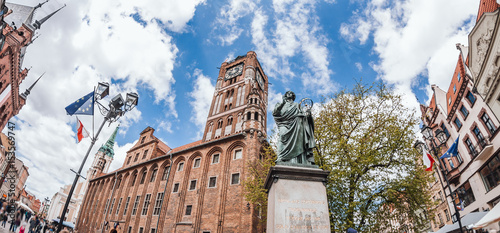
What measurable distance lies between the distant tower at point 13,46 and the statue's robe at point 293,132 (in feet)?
130

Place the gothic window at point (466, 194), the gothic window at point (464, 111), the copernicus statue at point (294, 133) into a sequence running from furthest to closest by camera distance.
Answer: the gothic window at point (464, 111) → the gothic window at point (466, 194) → the copernicus statue at point (294, 133)

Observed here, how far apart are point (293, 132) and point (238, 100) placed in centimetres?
2730

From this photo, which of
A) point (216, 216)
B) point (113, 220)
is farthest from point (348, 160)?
point (113, 220)

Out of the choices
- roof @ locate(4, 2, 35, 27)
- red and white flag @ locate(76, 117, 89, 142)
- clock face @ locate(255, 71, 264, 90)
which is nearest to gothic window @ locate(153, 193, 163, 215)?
red and white flag @ locate(76, 117, 89, 142)

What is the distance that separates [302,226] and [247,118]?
22.2 meters

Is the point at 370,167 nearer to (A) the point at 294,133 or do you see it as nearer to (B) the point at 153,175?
(A) the point at 294,133

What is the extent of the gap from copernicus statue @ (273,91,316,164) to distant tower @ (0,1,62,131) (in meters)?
39.7

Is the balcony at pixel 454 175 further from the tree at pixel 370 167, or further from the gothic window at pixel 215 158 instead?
the gothic window at pixel 215 158

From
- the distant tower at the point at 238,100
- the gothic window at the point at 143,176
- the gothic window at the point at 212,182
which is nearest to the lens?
the gothic window at the point at 212,182

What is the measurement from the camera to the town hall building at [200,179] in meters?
21.4

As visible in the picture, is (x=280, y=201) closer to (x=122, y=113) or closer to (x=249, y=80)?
(x=122, y=113)

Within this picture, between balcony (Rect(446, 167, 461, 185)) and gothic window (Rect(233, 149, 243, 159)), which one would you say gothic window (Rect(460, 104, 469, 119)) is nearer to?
balcony (Rect(446, 167, 461, 185))

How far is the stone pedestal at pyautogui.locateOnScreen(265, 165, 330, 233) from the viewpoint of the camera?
14.8 feet

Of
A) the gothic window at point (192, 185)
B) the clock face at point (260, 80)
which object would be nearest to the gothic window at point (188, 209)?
the gothic window at point (192, 185)
